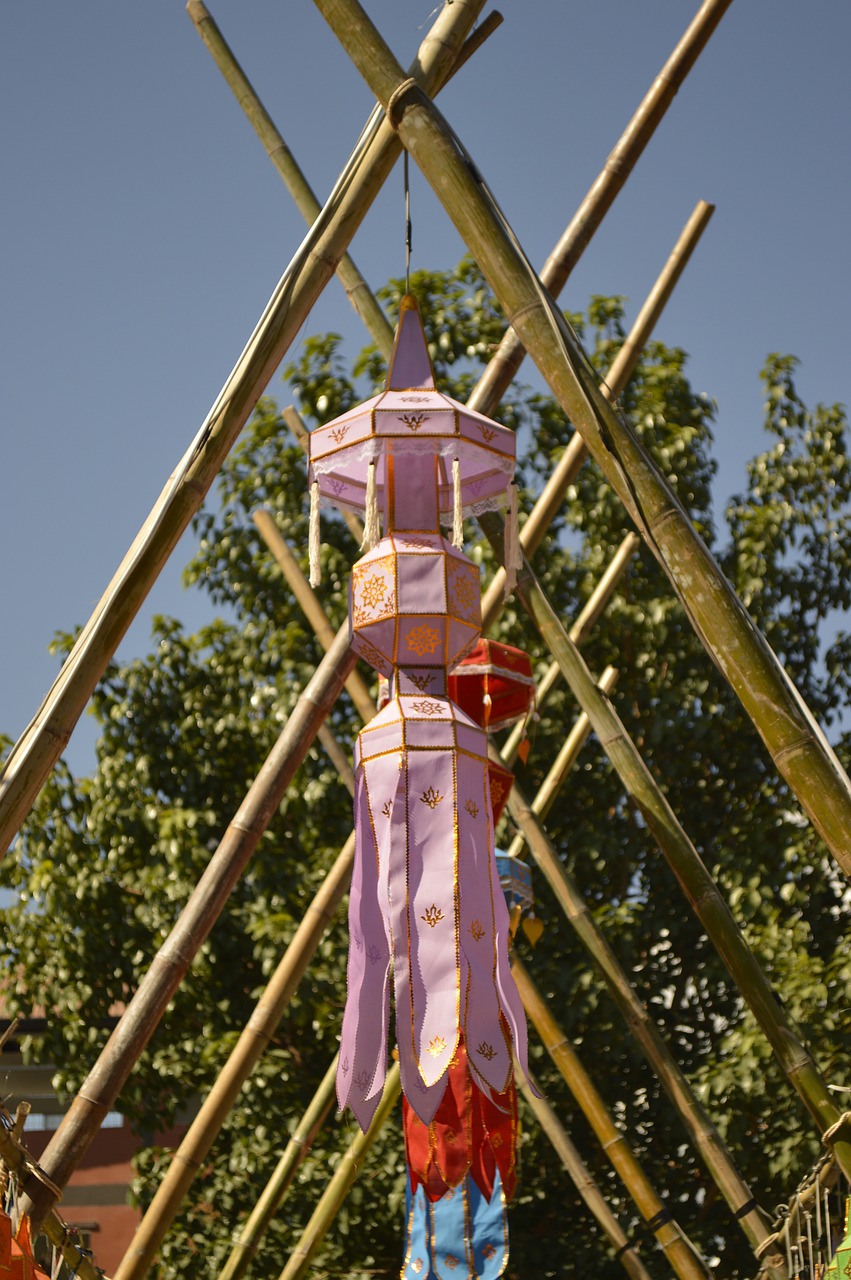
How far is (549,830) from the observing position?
10023 millimetres

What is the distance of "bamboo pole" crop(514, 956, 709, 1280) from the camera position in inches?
224

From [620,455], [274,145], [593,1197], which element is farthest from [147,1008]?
[593,1197]

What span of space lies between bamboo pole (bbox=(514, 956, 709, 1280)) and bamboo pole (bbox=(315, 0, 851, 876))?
3133 millimetres

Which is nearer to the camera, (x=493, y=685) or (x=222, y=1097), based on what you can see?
(x=222, y=1097)

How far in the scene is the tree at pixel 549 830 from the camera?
9117mm

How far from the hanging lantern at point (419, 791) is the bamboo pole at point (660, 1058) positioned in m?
1.33

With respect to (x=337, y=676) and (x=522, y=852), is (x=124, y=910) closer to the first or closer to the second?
(x=522, y=852)

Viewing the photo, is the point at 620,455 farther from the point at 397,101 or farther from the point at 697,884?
the point at 697,884

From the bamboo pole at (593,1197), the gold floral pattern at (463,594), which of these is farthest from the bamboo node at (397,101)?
the bamboo pole at (593,1197)

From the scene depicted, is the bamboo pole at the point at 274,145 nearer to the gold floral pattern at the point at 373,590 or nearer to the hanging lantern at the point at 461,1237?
the gold floral pattern at the point at 373,590

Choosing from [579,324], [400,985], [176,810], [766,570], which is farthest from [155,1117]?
[400,985]

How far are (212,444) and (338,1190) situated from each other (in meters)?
4.00

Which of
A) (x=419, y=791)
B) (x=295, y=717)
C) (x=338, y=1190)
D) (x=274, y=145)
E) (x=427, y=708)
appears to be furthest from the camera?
(x=338, y=1190)

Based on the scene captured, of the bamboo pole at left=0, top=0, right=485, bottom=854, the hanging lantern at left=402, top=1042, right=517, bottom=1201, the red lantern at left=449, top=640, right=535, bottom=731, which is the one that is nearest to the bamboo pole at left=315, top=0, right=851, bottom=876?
the bamboo pole at left=0, top=0, right=485, bottom=854
